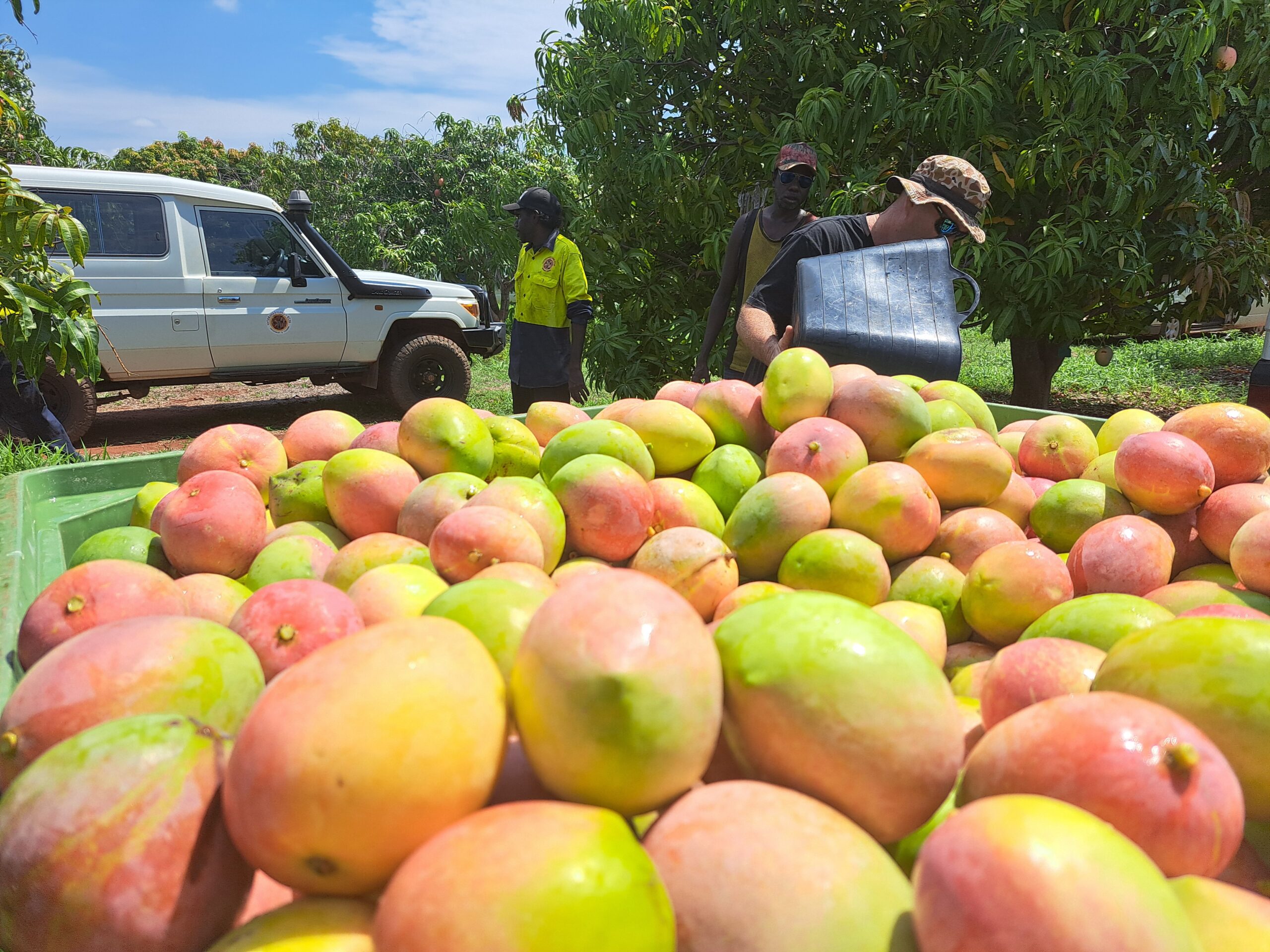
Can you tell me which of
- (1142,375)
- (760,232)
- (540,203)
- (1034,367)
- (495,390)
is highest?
(540,203)

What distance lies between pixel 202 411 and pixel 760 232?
8.98m

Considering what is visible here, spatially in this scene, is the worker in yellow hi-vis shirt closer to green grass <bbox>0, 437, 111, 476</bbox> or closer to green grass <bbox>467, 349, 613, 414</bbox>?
green grass <bbox>467, 349, 613, 414</bbox>

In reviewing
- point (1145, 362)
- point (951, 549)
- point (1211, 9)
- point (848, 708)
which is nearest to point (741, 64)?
point (1211, 9)

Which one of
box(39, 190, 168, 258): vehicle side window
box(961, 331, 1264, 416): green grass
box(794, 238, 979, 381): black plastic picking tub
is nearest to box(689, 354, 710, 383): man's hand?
box(794, 238, 979, 381): black plastic picking tub

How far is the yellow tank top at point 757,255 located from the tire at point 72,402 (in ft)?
22.1

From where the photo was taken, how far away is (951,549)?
1.94m

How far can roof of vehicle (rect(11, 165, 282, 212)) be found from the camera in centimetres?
703

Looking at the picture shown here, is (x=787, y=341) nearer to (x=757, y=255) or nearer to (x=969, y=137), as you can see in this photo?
(x=757, y=255)

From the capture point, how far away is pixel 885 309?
335 cm

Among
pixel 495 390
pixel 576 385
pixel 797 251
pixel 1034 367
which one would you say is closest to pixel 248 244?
pixel 495 390

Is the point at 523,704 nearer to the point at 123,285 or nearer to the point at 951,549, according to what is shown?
the point at 951,549

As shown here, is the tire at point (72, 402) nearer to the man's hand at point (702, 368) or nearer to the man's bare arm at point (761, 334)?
the man's hand at point (702, 368)

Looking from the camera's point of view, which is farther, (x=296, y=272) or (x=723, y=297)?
(x=296, y=272)

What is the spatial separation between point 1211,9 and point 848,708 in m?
6.80
